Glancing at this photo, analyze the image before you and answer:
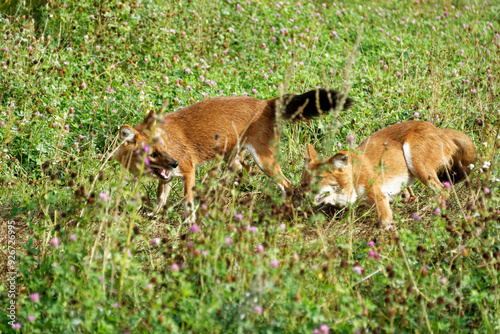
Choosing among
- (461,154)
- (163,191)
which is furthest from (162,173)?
(461,154)

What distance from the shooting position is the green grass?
126 inches

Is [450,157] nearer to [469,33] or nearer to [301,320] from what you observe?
[301,320]

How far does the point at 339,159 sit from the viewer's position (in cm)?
540

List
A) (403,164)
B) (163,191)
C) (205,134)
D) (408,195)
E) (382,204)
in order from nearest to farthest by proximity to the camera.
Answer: (382,204) < (403,164) < (163,191) < (408,195) < (205,134)

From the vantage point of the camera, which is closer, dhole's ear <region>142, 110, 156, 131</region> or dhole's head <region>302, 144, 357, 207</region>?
dhole's ear <region>142, 110, 156, 131</region>

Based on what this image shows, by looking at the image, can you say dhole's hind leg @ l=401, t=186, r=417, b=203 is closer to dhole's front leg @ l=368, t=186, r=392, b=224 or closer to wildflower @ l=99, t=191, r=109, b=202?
dhole's front leg @ l=368, t=186, r=392, b=224

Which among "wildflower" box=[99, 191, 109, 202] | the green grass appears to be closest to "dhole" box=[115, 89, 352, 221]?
the green grass

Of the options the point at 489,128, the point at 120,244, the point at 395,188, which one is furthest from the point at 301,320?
the point at 489,128

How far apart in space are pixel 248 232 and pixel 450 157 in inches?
123

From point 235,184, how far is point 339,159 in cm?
97

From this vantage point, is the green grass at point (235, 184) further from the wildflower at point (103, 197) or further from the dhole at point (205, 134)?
the dhole at point (205, 134)

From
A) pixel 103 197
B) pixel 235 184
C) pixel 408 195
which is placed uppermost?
pixel 103 197

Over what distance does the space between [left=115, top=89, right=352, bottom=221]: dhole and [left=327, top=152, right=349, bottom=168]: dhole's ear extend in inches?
20.8

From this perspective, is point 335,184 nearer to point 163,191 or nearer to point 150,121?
point 163,191
